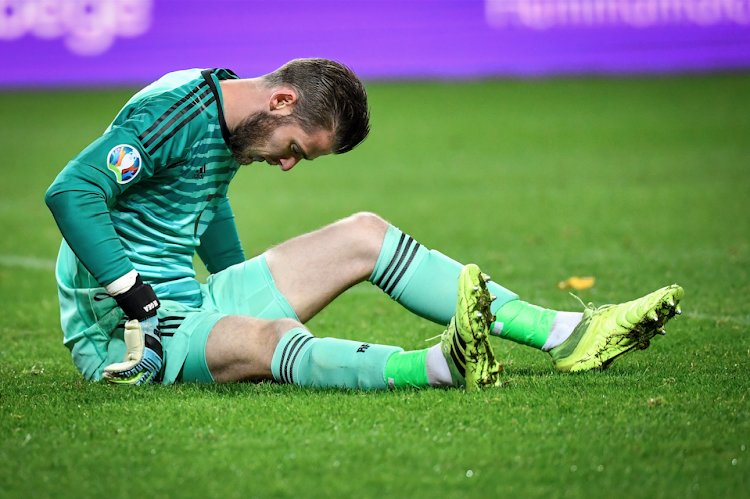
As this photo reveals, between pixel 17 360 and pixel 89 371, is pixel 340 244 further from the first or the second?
pixel 17 360

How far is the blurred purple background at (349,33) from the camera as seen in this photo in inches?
596

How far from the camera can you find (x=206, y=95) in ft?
9.96

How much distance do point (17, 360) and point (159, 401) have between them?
1218 mm

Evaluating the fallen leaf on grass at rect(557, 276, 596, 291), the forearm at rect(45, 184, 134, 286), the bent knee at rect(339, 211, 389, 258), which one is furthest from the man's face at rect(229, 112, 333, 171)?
the fallen leaf on grass at rect(557, 276, 596, 291)

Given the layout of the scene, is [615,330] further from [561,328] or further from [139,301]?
[139,301]

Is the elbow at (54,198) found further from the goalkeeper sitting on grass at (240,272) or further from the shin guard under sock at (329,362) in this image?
the shin guard under sock at (329,362)

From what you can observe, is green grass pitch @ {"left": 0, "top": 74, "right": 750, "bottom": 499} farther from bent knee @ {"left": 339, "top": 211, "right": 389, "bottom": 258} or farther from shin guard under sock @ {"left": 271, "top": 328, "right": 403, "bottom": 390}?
bent knee @ {"left": 339, "top": 211, "right": 389, "bottom": 258}

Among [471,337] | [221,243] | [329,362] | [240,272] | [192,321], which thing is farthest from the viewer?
[221,243]

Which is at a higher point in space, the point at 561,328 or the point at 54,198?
the point at 54,198

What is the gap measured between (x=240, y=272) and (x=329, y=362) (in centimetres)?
55

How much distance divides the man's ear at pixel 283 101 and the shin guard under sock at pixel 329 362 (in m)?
0.75

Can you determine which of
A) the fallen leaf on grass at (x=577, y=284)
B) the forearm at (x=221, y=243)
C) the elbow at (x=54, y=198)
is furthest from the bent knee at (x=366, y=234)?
the fallen leaf on grass at (x=577, y=284)

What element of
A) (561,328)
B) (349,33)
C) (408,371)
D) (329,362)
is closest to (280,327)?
(329,362)

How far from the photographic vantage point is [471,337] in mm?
2623
